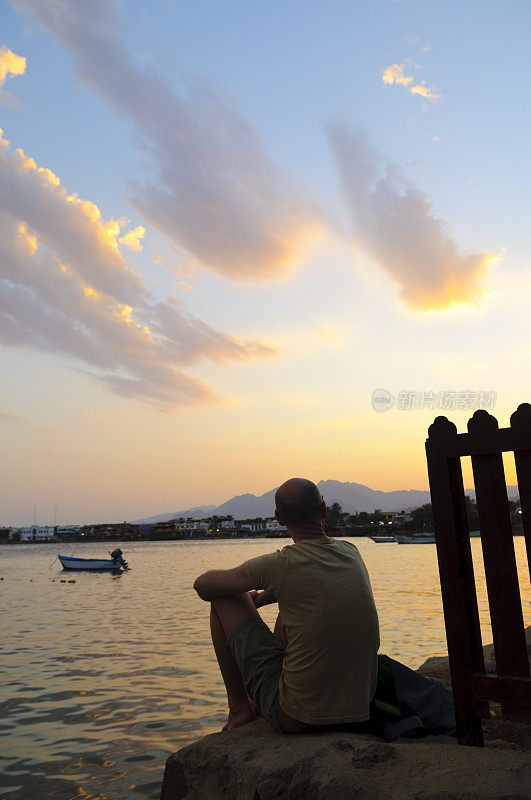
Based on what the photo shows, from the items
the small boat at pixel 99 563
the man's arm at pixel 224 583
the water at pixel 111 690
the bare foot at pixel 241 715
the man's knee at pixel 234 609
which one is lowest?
the small boat at pixel 99 563

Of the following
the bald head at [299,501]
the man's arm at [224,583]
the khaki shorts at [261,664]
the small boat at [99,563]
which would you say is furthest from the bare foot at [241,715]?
the small boat at [99,563]

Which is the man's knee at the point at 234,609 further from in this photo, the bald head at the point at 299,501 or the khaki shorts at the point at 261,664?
the bald head at the point at 299,501

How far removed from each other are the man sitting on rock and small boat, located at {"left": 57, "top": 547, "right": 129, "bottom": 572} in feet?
132

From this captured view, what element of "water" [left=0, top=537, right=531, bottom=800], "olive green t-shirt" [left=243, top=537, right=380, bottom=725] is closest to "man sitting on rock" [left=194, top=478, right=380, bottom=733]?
"olive green t-shirt" [left=243, top=537, right=380, bottom=725]

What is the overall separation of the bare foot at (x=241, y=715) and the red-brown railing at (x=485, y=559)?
4.52 feet

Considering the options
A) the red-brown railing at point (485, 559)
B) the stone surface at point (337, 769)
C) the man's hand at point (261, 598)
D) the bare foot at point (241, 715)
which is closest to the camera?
the stone surface at point (337, 769)

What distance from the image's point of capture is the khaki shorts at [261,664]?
3406mm

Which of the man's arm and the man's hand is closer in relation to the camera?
the man's arm

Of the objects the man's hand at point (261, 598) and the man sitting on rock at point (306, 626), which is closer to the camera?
the man sitting on rock at point (306, 626)

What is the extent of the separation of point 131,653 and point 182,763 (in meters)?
7.56

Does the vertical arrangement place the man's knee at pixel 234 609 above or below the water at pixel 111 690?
above

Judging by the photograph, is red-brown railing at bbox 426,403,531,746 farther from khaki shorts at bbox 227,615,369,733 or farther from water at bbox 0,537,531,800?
water at bbox 0,537,531,800

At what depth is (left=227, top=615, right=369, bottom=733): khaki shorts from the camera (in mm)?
3406

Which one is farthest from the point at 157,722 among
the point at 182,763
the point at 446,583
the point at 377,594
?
the point at 377,594
